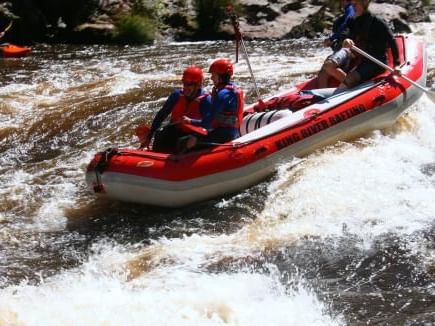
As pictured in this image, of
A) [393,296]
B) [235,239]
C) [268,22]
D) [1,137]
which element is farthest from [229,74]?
[268,22]

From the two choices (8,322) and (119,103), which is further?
(119,103)

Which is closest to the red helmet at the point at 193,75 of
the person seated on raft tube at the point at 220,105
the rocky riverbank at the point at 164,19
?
the person seated on raft tube at the point at 220,105

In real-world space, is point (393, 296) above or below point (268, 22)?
below

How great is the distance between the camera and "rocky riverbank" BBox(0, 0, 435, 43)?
1484cm

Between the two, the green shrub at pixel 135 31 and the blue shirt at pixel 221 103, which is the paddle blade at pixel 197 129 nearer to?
the blue shirt at pixel 221 103

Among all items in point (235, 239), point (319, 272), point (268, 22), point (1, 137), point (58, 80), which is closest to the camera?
point (319, 272)

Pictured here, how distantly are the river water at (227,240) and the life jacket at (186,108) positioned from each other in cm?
84

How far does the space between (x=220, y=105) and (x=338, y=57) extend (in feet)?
7.61

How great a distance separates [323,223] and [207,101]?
5.18 feet

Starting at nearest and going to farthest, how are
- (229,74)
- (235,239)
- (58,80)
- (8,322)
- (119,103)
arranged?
(8,322) < (235,239) < (229,74) < (119,103) < (58,80)

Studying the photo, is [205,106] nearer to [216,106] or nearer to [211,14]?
[216,106]

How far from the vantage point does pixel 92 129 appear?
8.32 m

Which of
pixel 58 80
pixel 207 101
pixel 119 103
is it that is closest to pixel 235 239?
pixel 207 101

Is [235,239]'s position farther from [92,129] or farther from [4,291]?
[92,129]
